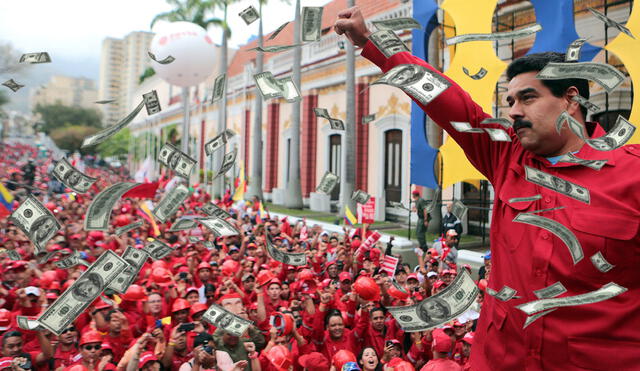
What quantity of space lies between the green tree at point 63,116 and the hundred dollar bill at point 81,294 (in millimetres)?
64712

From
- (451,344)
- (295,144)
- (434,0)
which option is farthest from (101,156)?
(451,344)

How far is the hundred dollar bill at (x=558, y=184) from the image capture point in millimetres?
1620

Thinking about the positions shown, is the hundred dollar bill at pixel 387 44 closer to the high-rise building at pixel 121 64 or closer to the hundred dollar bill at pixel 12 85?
the hundred dollar bill at pixel 12 85

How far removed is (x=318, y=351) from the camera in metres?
5.25

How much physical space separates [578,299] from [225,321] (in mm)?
2953

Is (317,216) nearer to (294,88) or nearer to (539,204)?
(294,88)

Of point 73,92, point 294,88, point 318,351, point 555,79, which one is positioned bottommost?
point 318,351

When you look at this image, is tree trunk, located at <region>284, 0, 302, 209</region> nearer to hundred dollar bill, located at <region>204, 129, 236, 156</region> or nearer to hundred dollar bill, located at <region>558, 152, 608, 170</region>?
hundred dollar bill, located at <region>204, 129, 236, 156</region>

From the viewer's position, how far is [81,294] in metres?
2.86

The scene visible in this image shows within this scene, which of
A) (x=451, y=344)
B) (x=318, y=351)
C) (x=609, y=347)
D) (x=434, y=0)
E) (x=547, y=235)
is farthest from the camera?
(x=434, y=0)

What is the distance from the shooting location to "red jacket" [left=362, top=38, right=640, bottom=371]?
1.53m

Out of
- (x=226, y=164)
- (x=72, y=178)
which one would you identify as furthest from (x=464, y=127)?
(x=72, y=178)

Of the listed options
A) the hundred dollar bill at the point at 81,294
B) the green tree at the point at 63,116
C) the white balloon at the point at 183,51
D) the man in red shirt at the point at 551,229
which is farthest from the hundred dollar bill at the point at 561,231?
the green tree at the point at 63,116

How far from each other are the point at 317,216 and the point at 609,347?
17396 millimetres
